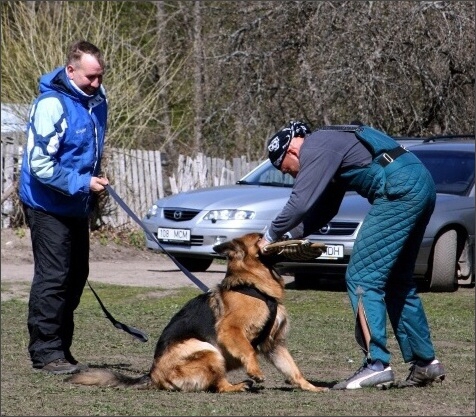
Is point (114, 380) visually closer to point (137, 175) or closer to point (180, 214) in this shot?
point (180, 214)

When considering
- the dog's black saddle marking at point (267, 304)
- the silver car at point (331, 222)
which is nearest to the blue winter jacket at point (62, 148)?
the dog's black saddle marking at point (267, 304)

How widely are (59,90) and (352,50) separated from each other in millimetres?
12372

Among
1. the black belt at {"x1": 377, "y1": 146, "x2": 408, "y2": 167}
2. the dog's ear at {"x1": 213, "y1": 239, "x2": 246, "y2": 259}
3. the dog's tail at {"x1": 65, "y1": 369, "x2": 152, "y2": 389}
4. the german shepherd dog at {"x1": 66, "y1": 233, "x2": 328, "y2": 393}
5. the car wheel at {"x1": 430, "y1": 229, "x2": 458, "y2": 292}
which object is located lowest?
the car wheel at {"x1": 430, "y1": 229, "x2": 458, "y2": 292}

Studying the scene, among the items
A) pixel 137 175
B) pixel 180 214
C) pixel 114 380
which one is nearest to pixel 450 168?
pixel 180 214

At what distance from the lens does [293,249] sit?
20.5 ft

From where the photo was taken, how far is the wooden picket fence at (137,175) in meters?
18.8

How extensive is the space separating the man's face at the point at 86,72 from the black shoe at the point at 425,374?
9.23 feet

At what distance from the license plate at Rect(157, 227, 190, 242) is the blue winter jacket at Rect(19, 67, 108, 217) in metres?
6.12

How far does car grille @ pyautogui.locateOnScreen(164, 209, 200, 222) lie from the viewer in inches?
535

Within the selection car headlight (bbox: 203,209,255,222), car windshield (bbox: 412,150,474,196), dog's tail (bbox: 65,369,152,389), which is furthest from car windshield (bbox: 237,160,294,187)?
dog's tail (bbox: 65,369,152,389)

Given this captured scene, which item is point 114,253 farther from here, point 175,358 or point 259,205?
point 175,358

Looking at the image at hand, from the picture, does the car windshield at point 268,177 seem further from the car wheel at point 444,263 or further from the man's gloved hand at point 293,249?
the man's gloved hand at point 293,249

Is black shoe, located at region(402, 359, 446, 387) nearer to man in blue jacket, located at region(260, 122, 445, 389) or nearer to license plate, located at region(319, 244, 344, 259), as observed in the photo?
man in blue jacket, located at region(260, 122, 445, 389)

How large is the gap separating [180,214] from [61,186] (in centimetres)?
677
